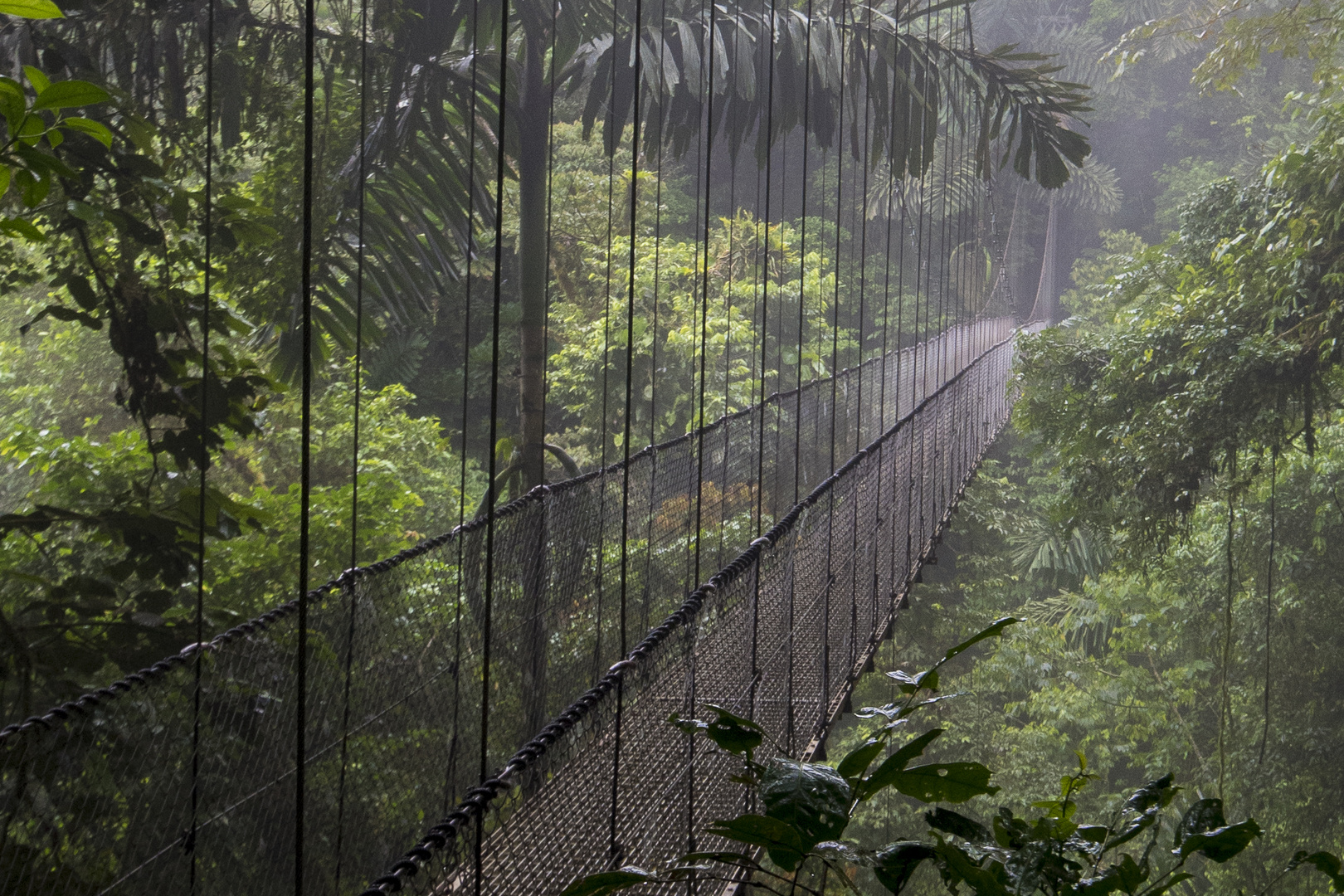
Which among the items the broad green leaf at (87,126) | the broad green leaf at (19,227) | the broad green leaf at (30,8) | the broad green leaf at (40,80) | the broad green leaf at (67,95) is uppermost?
the broad green leaf at (30,8)

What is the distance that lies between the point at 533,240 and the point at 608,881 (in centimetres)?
371

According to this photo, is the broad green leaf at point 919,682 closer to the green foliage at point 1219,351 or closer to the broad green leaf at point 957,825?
the broad green leaf at point 957,825

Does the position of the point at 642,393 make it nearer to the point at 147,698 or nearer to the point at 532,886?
the point at 147,698

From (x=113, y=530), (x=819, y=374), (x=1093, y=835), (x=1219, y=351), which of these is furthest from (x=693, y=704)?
(x=819, y=374)

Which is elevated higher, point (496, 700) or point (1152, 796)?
point (1152, 796)

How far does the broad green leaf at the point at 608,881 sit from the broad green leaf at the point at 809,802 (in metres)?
0.07

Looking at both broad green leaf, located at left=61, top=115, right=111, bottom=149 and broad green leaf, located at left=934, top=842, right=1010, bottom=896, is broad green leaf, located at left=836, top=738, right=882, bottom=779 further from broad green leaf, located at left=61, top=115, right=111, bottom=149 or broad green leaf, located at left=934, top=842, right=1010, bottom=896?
broad green leaf, located at left=61, top=115, right=111, bottom=149

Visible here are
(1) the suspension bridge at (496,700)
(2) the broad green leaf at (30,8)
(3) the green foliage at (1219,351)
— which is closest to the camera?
(2) the broad green leaf at (30,8)

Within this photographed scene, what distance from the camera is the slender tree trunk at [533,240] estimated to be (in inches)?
151

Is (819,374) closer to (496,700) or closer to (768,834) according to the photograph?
(496,700)

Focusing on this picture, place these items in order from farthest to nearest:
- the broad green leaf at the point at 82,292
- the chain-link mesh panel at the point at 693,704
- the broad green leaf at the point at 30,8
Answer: the broad green leaf at the point at 82,292, the chain-link mesh panel at the point at 693,704, the broad green leaf at the point at 30,8

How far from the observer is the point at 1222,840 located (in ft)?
1.96

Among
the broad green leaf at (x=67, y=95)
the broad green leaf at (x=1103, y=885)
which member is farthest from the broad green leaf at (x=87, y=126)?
the broad green leaf at (x=1103, y=885)

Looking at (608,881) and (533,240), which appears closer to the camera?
(608,881)
